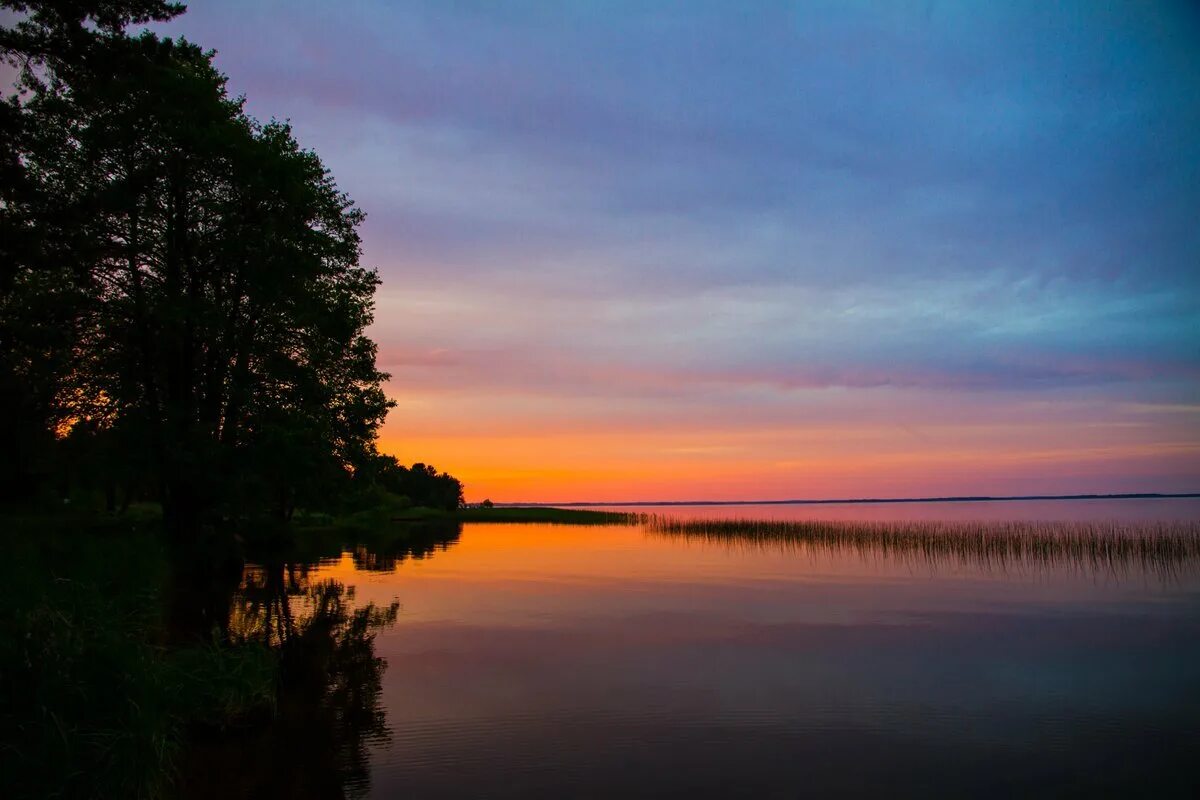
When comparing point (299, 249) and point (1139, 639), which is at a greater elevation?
point (299, 249)

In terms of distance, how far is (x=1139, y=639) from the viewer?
57.4 ft

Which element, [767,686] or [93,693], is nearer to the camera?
[93,693]

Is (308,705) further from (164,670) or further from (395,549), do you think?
(395,549)

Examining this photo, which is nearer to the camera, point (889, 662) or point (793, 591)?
point (889, 662)

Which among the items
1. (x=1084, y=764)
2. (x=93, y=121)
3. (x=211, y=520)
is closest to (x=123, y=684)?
(x=1084, y=764)

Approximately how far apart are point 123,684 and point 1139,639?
20.4m

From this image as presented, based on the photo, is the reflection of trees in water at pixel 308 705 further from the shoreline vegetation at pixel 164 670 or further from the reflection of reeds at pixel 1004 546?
the reflection of reeds at pixel 1004 546

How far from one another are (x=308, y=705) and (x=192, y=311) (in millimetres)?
15974

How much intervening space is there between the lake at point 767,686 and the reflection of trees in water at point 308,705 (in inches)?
4.1

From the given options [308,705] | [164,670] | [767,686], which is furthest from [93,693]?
[767,686]

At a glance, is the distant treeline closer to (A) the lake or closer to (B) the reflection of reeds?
(A) the lake

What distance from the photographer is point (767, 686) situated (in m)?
13.4

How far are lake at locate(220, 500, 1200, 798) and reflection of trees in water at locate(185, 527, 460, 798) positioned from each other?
0.10 metres

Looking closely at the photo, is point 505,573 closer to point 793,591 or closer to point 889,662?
point 793,591
